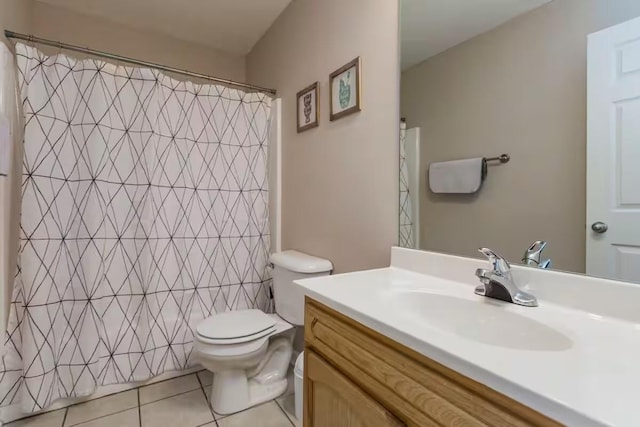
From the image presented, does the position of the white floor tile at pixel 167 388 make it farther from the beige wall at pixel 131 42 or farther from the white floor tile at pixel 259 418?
the beige wall at pixel 131 42

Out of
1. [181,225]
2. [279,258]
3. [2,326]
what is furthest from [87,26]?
[279,258]

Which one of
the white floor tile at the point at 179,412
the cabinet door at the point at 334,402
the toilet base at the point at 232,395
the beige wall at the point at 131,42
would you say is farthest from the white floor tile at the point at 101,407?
the beige wall at the point at 131,42

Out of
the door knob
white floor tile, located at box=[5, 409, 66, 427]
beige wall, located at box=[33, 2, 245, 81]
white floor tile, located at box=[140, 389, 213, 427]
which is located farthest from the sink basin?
Answer: beige wall, located at box=[33, 2, 245, 81]

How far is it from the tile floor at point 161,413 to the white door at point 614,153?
1.40m

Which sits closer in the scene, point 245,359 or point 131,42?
point 245,359

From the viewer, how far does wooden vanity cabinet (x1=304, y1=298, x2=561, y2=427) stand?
0.52 meters

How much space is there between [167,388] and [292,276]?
0.98 m

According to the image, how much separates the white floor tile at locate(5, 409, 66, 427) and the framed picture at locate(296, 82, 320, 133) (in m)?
1.95

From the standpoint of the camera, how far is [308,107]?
1.83 metres

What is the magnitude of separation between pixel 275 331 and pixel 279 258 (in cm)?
39

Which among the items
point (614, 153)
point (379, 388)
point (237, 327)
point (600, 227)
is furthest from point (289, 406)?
point (614, 153)

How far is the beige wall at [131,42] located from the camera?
214cm

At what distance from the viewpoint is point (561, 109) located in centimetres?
88

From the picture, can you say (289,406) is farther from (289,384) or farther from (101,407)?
(101,407)
